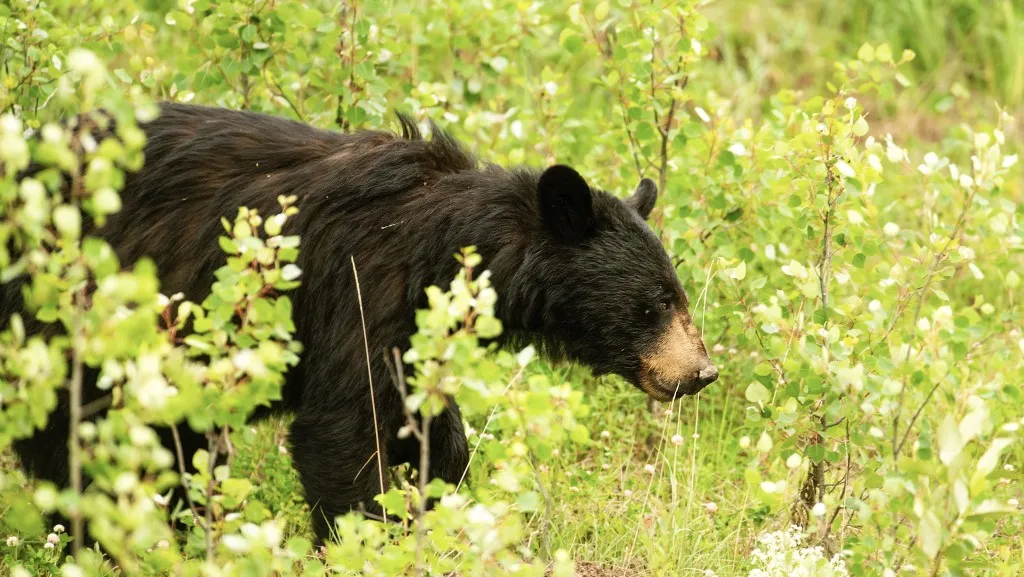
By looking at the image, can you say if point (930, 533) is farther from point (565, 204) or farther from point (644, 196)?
point (644, 196)

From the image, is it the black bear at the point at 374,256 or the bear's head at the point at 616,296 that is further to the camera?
the bear's head at the point at 616,296

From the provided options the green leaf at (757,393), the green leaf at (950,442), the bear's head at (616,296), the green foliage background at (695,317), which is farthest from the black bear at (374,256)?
the green leaf at (950,442)

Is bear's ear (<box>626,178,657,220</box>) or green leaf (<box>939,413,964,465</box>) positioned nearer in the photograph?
green leaf (<box>939,413,964,465</box>)

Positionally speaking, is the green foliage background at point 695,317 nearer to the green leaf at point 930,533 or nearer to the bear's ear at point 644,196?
the green leaf at point 930,533

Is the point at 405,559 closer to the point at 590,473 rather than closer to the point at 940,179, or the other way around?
the point at 590,473

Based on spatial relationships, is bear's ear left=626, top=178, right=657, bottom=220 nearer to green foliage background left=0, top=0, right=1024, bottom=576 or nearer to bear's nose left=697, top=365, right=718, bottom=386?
green foliage background left=0, top=0, right=1024, bottom=576

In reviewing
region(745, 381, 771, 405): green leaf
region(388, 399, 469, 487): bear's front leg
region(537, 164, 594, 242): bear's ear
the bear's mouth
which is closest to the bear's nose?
the bear's mouth

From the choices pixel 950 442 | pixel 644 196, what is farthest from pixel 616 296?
pixel 950 442

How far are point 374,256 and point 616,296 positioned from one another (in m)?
0.82

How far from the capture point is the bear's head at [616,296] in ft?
13.6

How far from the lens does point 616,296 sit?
418cm

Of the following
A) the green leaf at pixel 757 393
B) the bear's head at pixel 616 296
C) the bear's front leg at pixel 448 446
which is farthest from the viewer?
the bear's front leg at pixel 448 446

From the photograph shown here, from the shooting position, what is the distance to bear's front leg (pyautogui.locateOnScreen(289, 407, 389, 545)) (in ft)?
13.1

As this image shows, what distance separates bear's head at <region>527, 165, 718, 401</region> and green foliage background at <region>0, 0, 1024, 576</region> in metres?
0.18
